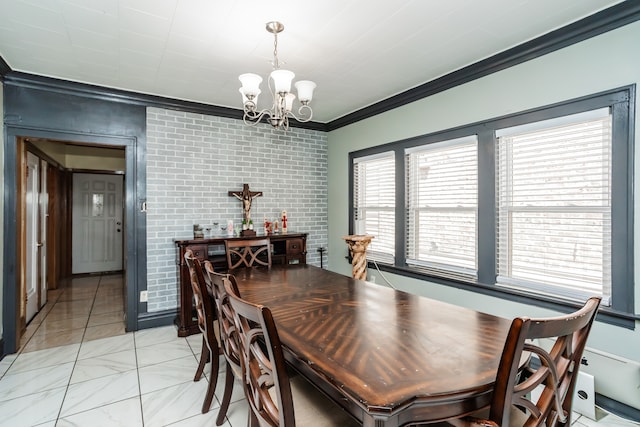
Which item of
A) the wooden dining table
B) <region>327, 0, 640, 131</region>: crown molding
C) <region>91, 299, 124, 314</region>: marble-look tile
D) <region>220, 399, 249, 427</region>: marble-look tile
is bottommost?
<region>220, 399, 249, 427</region>: marble-look tile

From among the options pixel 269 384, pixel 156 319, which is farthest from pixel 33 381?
pixel 269 384

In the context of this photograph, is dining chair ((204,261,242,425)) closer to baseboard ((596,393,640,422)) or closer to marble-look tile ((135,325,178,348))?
marble-look tile ((135,325,178,348))

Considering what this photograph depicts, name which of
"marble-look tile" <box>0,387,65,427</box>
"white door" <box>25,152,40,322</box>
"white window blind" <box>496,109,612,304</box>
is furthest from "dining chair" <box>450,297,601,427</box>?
"white door" <box>25,152,40,322</box>

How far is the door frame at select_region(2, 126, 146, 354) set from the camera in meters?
3.01

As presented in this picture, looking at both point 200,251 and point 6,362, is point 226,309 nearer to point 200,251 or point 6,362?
point 200,251

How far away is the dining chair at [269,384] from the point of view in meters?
1.01

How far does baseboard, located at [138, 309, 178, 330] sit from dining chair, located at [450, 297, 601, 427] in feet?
11.6

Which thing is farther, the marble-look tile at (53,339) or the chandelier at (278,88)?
the marble-look tile at (53,339)

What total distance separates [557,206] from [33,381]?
4302 millimetres

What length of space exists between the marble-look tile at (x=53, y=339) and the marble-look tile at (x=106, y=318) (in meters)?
0.24

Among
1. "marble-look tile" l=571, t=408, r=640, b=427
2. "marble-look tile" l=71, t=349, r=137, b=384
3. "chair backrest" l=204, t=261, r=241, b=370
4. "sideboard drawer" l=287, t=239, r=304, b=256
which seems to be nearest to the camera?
"chair backrest" l=204, t=261, r=241, b=370

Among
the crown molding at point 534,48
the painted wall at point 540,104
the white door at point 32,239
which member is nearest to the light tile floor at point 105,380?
the white door at point 32,239

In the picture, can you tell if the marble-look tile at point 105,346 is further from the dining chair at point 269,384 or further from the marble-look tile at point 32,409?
the dining chair at point 269,384

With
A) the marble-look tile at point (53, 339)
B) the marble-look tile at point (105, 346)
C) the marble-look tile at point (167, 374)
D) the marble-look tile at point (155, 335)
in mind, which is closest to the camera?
the marble-look tile at point (167, 374)
